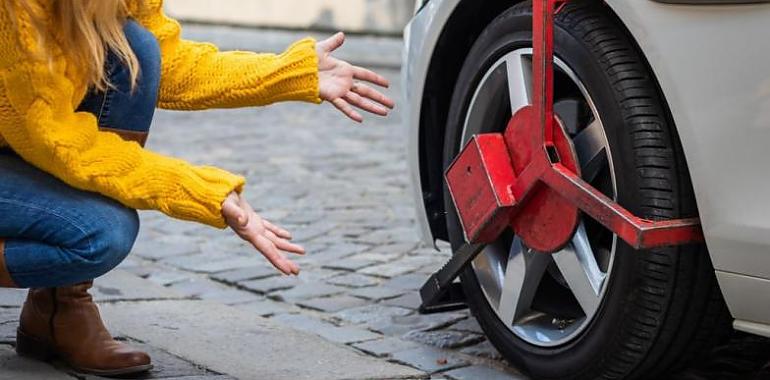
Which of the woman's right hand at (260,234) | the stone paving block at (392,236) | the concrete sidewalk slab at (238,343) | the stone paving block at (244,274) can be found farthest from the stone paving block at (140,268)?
the woman's right hand at (260,234)

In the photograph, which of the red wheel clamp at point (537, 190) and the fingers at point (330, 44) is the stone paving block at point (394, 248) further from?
the fingers at point (330, 44)

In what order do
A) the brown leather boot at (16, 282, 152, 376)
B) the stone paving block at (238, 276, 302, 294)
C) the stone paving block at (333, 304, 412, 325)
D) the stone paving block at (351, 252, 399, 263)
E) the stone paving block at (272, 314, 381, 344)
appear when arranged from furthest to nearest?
the stone paving block at (351, 252, 399, 263) → the stone paving block at (238, 276, 302, 294) → the stone paving block at (333, 304, 412, 325) → the stone paving block at (272, 314, 381, 344) → the brown leather boot at (16, 282, 152, 376)

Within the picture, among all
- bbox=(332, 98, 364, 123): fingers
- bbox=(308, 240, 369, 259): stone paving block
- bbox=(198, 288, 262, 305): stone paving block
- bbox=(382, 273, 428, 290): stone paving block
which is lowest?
bbox=(198, 288, 262, 305): stone paving block

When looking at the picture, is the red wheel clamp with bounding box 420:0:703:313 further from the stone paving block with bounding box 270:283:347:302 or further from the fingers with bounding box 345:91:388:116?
the stone paving block with bounding box 270:283:347:302

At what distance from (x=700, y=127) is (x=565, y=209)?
1.45 feet

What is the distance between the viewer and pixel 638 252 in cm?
264

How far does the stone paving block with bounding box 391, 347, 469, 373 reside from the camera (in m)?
3.22

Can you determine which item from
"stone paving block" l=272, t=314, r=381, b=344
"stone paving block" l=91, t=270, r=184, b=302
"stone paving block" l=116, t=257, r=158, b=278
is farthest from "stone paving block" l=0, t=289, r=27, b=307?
"stone paving block" l=272, t=314, r=381, b=344

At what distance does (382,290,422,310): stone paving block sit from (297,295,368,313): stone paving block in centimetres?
8

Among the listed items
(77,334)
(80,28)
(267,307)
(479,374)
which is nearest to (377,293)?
(267,307)

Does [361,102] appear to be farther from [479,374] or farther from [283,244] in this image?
[479,374]

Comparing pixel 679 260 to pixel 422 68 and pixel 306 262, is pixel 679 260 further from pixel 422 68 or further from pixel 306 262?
pixel 306 262

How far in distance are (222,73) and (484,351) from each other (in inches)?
38.9

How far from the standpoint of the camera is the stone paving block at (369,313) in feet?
12.3
